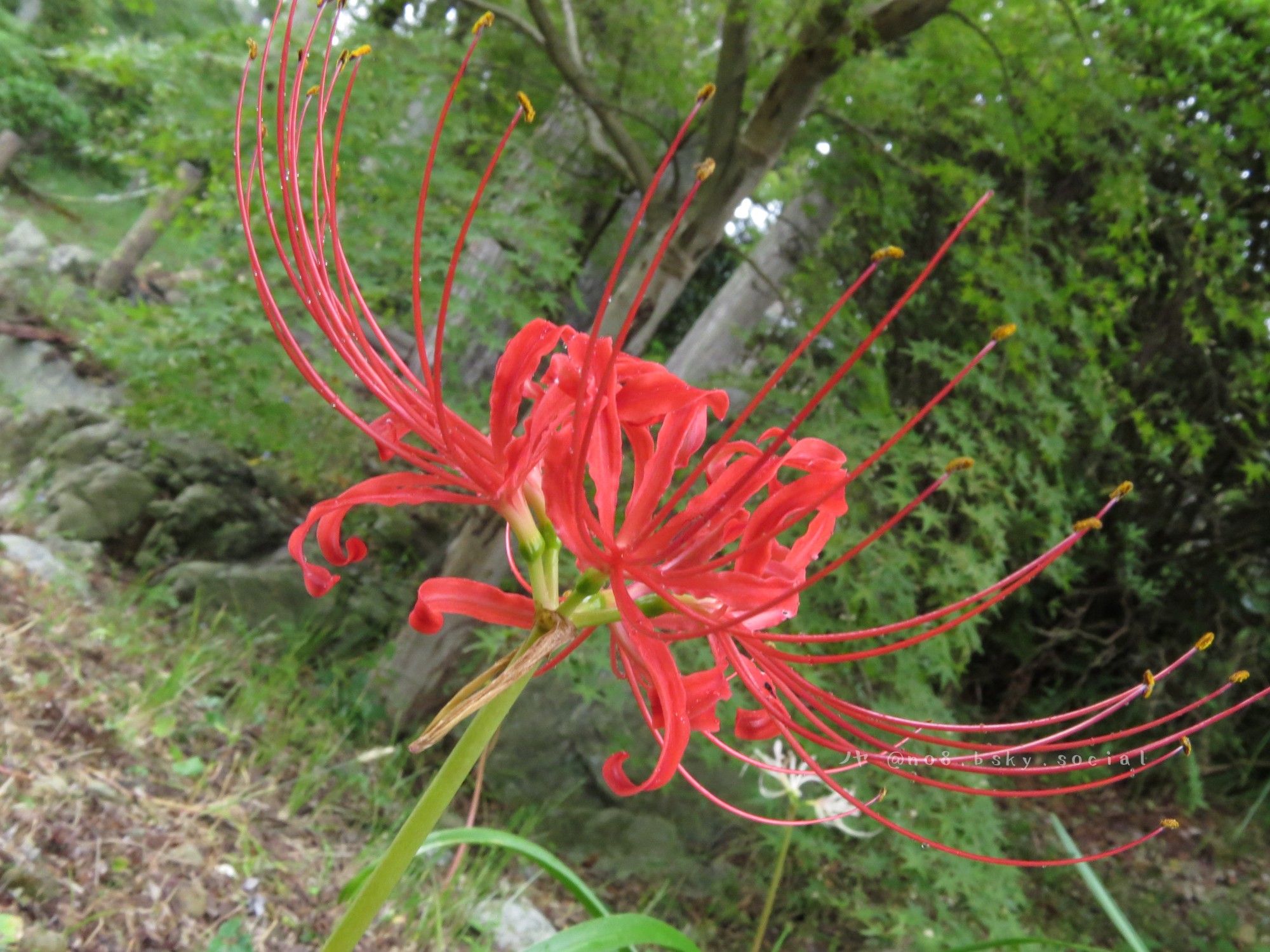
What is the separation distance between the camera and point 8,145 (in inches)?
317

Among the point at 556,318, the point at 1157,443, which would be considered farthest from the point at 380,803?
the point at 1157,443

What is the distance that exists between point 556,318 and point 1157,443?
2167 millimetres

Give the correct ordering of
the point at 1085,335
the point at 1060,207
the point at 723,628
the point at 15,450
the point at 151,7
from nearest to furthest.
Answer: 1. the point at 723,628
2. the point at 151,7
3. the point at 1085,335
4. the point at 1060,207
5. the point at 15,450

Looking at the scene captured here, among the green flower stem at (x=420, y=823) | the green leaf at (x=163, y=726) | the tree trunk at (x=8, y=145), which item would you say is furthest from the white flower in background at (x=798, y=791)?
the tree trunk at (x=8, y=145)

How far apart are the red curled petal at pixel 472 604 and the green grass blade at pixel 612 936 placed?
0.37m

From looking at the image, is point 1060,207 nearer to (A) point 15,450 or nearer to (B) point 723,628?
(B) point 723,628

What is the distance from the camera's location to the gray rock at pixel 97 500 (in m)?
3.42

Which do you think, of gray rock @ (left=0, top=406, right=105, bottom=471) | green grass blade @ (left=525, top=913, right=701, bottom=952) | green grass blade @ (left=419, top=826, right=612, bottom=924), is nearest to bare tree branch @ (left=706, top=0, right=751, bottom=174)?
green grass blade @ (left=419, top=826, right=612, bottom=924)

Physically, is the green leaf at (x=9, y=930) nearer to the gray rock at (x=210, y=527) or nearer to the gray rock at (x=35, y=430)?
the gray rock at (x=210, y=527)

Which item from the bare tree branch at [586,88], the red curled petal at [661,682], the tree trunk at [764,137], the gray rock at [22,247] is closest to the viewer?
the red curled petal at [661,682]

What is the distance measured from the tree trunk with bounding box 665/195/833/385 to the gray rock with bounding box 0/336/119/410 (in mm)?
3080

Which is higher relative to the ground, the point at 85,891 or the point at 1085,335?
the point at 1085,335

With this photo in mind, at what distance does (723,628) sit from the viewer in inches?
25.5

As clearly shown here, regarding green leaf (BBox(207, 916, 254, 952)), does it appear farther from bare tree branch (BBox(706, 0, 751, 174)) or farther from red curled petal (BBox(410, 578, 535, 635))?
bare tree branch (BBox(706, 0, 751, 174))
